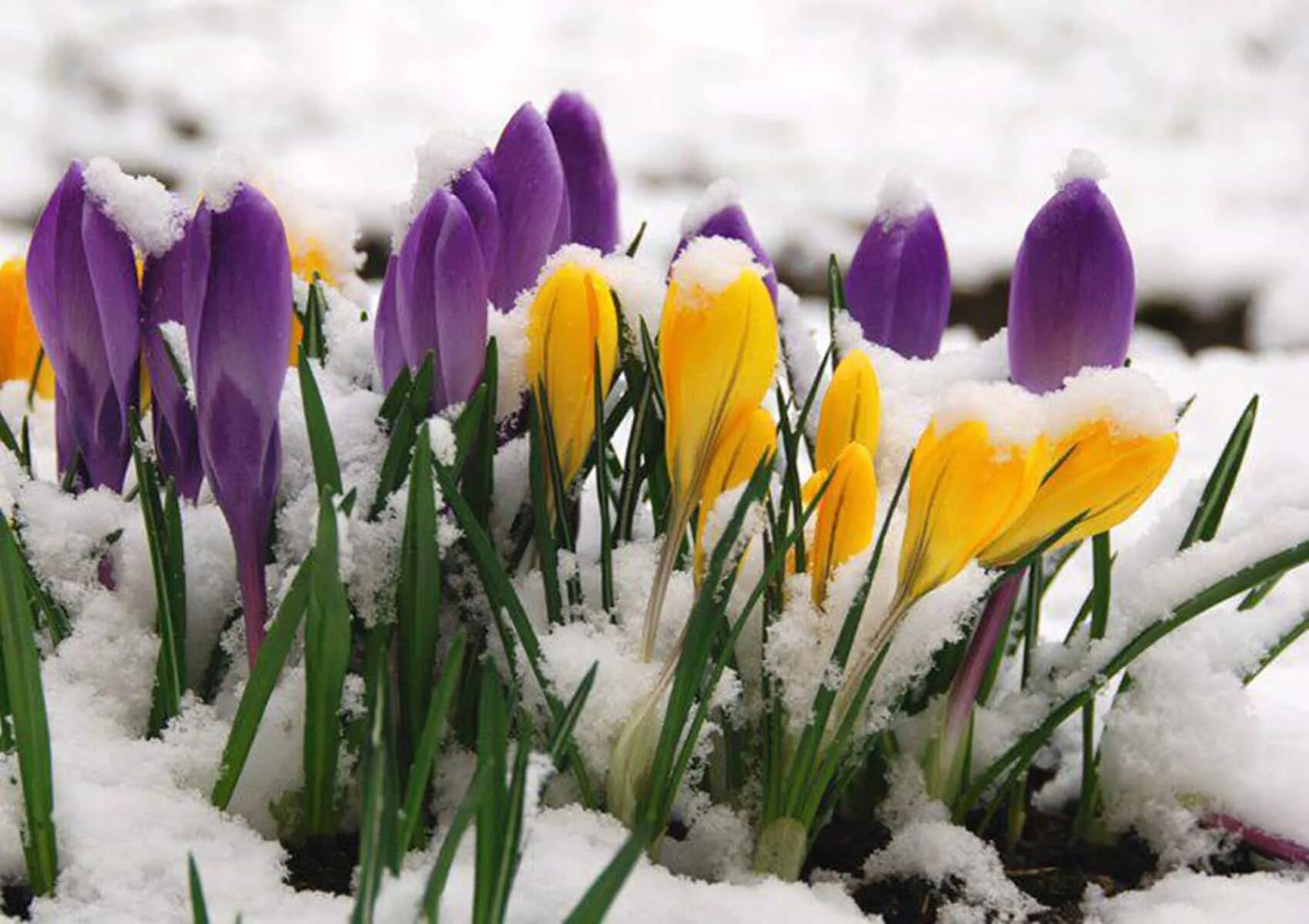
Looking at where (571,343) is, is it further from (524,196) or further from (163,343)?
(163,343)

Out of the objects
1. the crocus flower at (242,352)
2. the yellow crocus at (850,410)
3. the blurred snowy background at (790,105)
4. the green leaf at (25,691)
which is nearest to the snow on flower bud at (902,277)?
the yellow crocus at (850,410)

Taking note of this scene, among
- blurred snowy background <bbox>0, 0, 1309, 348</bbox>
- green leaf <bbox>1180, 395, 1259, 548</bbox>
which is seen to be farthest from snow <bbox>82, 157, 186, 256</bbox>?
blurred snowy background <bbox>0, 0, 1309, 348</bbox>

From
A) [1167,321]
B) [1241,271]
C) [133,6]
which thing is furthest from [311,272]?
[133,6]

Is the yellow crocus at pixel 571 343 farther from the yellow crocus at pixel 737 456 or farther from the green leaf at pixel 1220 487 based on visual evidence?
the green leaf at pixel 1220 487

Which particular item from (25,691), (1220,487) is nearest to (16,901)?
(25,691)

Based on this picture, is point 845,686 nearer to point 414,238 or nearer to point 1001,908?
point 1001,908
